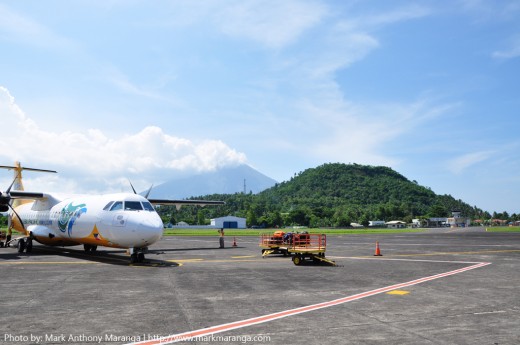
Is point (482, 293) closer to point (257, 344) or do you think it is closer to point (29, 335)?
point (257, 344)

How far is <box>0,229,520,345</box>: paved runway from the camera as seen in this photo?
7.29m

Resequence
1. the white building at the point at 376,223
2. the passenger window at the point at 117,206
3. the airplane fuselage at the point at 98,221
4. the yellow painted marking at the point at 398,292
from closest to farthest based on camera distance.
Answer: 1. the yellow painted marking at the point at 398,292
2. the airplane fuselage at the point at 98,221
3. the passenger window at the point at 117,206
4. the white building at the point at 376,223

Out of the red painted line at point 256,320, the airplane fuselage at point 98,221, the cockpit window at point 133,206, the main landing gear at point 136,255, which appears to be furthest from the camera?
the cockpit window at point 133,206

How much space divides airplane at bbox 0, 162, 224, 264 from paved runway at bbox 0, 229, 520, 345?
2.36 metres

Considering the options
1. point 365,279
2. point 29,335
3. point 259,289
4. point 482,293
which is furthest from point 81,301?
A: point 482,293

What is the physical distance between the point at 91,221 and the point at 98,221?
0.82 m

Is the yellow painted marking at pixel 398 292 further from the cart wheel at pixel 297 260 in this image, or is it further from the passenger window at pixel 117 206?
the passenger window at pixel 117 206


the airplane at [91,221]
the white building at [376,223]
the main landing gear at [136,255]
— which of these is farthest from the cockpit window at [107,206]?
the white building at [376,223]

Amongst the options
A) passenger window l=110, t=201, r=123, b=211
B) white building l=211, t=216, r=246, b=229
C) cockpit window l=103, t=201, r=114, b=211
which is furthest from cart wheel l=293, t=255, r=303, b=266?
white building l=211, t=216, r=246, b=229

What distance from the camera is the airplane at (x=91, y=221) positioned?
1917cm

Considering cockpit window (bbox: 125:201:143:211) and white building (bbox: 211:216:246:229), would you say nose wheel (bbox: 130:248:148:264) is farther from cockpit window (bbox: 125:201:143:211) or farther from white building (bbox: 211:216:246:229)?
white building (bbox: 211:216:246:229)

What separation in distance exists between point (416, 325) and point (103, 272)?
40.3ft

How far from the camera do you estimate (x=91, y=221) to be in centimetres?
2155

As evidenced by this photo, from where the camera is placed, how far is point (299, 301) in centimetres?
1045
